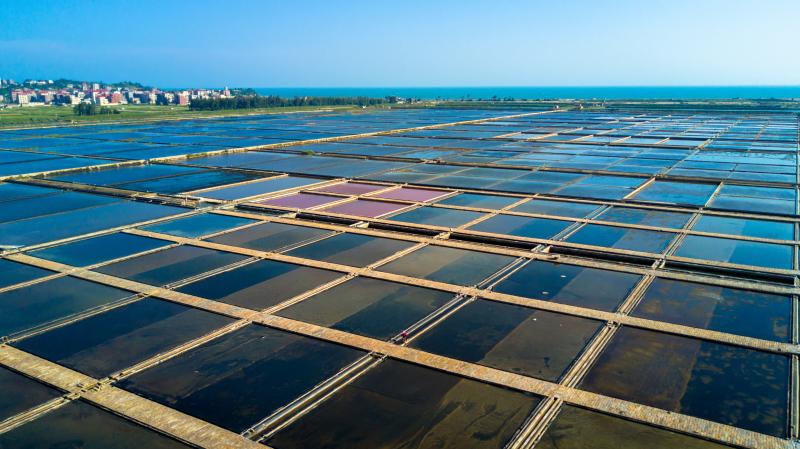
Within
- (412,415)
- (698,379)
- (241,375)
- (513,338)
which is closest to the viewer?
(412,415)

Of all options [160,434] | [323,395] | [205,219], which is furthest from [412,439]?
[205,219]

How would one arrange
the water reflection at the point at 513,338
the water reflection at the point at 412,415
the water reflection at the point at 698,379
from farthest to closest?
the water reflection at the point at 513,338 → the water reflection at the point at 698,379 → the water reflection at the point at 412,415

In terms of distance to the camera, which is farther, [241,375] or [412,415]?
[241,375]

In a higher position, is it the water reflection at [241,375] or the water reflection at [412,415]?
the water reflection at [241,375]

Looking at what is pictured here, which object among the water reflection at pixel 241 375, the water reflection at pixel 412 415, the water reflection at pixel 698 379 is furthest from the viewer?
the water reflection at pixel 241 375

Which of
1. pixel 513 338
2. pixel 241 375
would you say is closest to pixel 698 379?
pixel 513 338

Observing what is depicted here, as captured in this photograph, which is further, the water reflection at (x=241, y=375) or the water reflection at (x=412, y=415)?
the water reflection at (x=241, y=375)

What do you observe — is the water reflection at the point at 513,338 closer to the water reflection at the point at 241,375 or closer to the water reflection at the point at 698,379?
the water reflection at the point at 698,379

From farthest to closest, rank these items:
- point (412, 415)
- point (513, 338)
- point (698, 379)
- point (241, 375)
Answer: point (513, 338) → point (241, 375) → point (698, 379) → point (412, 415)

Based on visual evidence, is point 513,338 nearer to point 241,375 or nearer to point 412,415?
point 412,415

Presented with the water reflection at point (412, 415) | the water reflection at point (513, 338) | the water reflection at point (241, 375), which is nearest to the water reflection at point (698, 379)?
the water reflection at point (513, 338)

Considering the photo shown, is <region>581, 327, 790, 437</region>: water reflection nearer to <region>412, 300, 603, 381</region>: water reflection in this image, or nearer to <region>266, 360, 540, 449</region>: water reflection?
<region>412, 300, 603, 381</region>: water reflection
